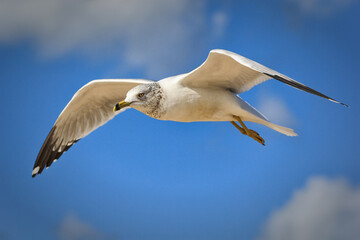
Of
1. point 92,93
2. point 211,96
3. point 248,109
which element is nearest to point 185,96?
point 211,96

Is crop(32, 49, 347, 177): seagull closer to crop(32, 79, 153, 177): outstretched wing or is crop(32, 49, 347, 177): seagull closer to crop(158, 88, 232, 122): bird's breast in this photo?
crop(158, 88, 232, 122): bird's breast

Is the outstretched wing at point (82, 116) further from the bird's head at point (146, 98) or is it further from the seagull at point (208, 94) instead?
the bird's head at point (146, 98)

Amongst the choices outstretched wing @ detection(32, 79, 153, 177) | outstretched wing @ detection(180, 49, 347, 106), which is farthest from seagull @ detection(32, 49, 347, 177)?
outstretched wing @ detection(32, 79, 153, 177)

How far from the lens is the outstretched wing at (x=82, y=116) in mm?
3822

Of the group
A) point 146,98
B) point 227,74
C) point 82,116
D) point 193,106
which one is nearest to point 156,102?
point 146,98

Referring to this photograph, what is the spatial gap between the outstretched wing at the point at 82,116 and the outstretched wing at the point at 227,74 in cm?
74

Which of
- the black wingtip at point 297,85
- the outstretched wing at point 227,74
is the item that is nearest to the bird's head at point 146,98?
the outstretched wing at point 227,74

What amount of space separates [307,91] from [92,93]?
1.97m

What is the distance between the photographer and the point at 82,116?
4.07 m

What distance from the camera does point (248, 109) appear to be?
3254 mm

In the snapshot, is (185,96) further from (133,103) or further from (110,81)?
(110,81)

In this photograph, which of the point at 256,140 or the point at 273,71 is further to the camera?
the point at 256,140

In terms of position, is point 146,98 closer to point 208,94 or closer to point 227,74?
point 208,94

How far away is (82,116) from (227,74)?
151 centimetres
